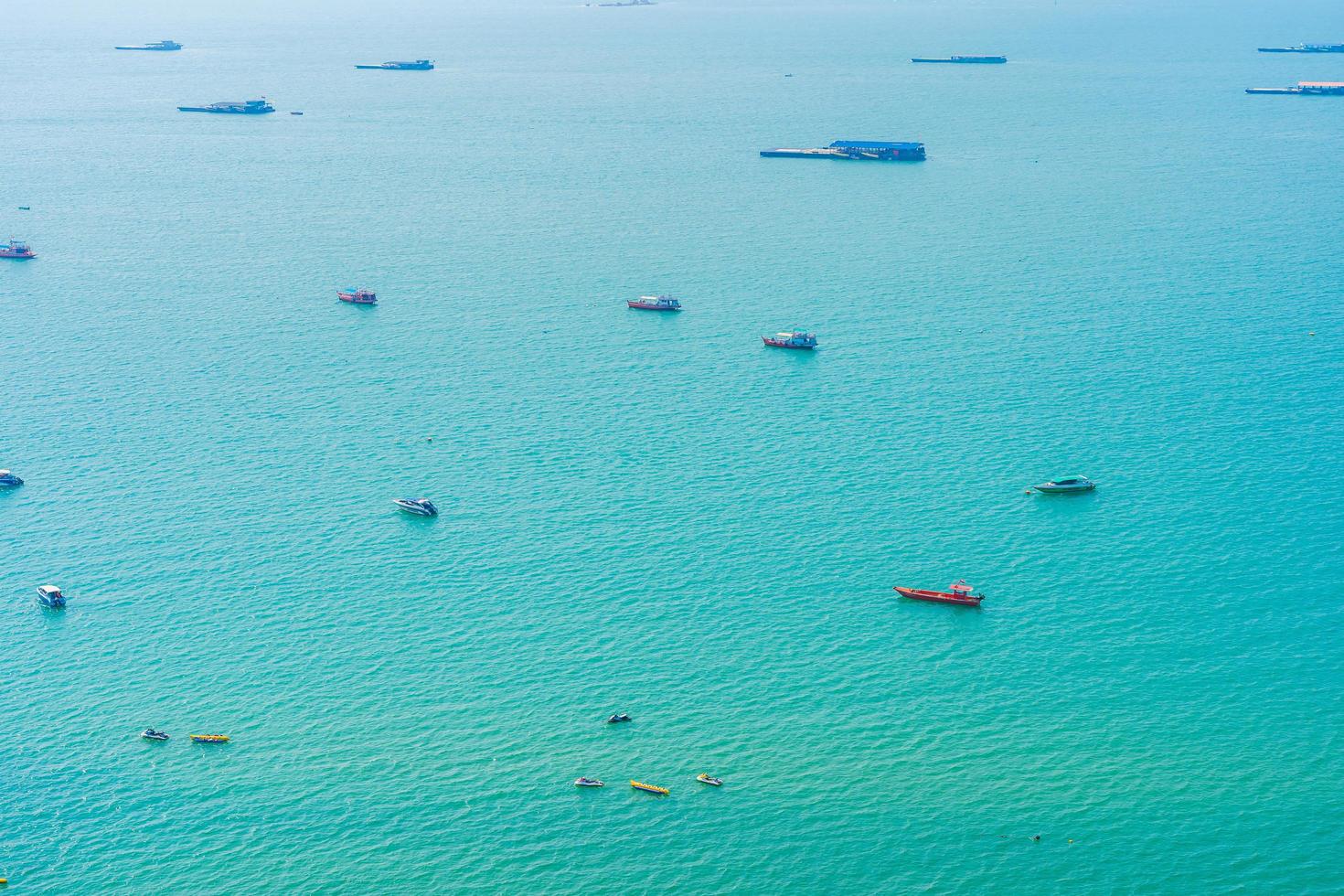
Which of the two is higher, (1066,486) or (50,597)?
(1066,486)

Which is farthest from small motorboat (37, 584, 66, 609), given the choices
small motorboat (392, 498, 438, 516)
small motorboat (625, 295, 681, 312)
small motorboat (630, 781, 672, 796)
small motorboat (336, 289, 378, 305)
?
small motorboat (625, 295, 681, 312)

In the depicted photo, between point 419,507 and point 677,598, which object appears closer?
point 677,598

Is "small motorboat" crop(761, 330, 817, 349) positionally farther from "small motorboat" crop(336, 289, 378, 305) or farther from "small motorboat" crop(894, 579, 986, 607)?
"small motorboat" crop(894, 579, 986, 607)

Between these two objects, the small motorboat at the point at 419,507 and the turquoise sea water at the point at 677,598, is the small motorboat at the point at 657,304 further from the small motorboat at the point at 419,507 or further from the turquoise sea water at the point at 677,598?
the small motorboat at the point at 419,507

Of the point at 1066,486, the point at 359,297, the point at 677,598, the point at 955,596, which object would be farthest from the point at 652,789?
the point at 359,297

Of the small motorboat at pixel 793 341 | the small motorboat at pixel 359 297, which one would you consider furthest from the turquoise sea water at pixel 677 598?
the small motorboat at pixel 359 297

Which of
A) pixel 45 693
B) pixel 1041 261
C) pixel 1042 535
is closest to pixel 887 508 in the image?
pixel 1042 535

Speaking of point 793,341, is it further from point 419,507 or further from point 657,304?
point 419,507
